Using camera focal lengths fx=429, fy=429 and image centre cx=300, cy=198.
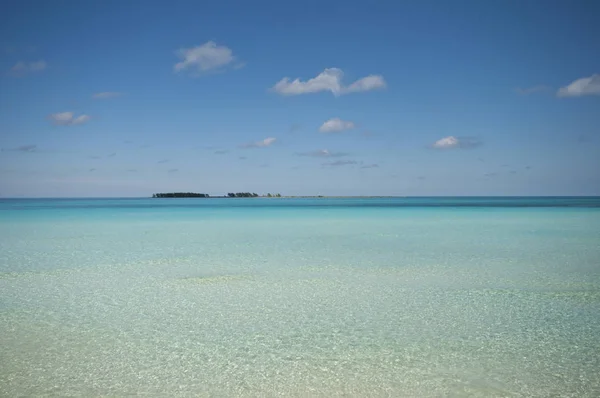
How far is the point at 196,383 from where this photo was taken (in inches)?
176

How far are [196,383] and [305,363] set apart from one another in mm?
1245

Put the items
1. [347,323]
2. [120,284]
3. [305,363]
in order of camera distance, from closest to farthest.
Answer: [305,363] → [347,323] → [120,284]

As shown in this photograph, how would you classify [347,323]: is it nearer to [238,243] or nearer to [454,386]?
[454,386]

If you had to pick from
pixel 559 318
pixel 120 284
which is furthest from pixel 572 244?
pixel 120 284

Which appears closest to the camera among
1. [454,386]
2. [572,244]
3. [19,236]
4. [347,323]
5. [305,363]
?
[454,386]

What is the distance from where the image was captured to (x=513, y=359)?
5.03 meters

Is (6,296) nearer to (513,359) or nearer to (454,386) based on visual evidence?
(454,386)

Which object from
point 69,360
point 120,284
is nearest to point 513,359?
→ point 69,360

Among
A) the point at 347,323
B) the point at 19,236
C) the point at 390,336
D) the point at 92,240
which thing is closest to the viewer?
the point at 390,336

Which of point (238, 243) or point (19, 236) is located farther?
point (19, 236)

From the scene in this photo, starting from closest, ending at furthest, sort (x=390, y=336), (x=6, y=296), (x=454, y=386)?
(x=454, y=386) → (x=390, y=336) → (x=6, y=296)

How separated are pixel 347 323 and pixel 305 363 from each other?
1610 mm

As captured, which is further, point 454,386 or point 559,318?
point 559,318

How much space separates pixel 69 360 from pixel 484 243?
15.6 m
